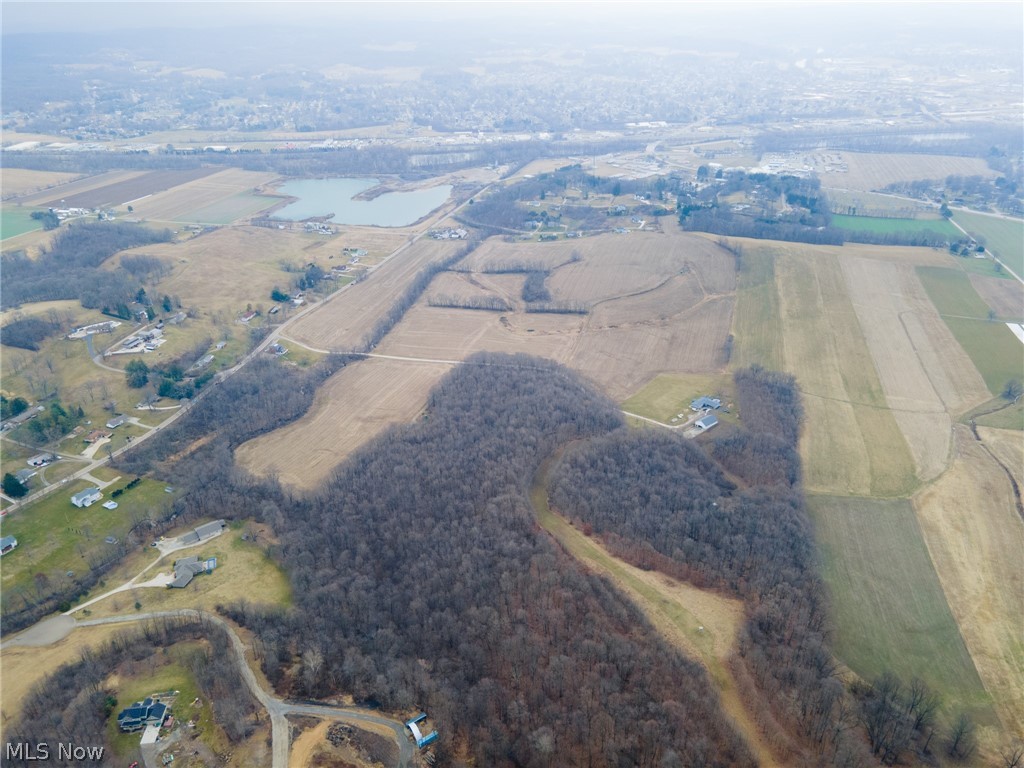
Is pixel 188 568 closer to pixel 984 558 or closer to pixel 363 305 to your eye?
pixel 363 305

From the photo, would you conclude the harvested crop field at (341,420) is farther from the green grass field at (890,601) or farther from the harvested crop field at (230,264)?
the green grass field at (890,601)

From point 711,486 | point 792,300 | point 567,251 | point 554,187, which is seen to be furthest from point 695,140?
point 711,486

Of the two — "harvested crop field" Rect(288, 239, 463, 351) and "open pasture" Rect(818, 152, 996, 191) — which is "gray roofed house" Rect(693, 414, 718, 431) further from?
"open pasture" Rect(818, 152, 996, 191)

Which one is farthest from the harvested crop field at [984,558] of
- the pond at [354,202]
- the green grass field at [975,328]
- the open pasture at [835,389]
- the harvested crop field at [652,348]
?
the pond at [354,202]

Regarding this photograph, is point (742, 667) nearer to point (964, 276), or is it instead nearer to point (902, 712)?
point (902, 712)

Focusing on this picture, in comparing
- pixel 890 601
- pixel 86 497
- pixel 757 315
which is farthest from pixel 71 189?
pixel 890 601

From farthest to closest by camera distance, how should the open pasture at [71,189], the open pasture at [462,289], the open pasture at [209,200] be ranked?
the open pasture at [71,189] → the open pasture at [209,200] → the open pasture at [462,289]

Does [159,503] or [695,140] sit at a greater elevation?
[695,140]
